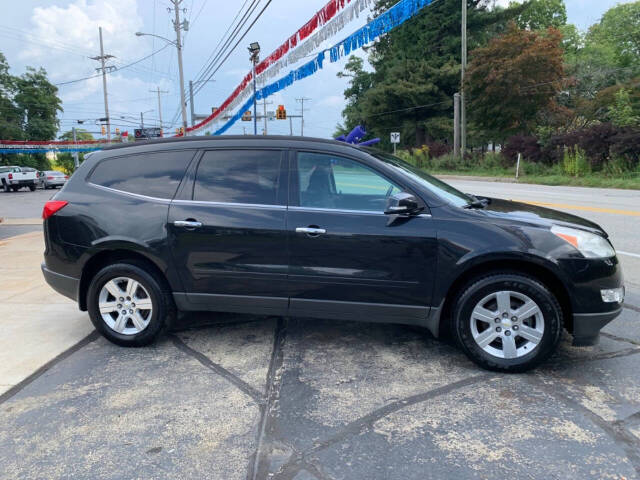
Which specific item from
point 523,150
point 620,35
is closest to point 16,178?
point 523,150

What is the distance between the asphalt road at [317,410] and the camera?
8.48 feet

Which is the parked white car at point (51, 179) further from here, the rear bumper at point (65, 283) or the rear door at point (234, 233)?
the rear door at point (234, 233)

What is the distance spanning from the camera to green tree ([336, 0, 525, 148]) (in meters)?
41.0

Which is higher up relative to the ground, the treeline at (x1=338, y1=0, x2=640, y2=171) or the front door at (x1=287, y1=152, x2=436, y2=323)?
the treeline at (x1=338, y1=0, x2=640, y2=171)

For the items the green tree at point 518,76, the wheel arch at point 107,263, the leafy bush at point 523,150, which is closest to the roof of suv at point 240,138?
the wheel arch at point 107,263

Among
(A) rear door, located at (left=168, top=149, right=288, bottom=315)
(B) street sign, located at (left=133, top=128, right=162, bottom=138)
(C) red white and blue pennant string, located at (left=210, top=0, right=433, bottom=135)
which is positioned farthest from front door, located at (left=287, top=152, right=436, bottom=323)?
(B) street sign, located at (left=133, top=128, right=162, bottom=138)

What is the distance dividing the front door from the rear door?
0.14 meters

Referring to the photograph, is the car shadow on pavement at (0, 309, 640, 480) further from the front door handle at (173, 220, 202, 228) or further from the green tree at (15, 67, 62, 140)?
the green tree at (15, 67, 62, 140)

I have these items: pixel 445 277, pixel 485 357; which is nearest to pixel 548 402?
pixel 485 357

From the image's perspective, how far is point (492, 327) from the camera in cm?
355

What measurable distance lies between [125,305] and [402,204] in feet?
7.92

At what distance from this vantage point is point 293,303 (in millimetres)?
3871

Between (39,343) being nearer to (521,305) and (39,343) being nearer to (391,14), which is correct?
(521,305)

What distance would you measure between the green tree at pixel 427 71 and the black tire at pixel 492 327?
39.2 meters
